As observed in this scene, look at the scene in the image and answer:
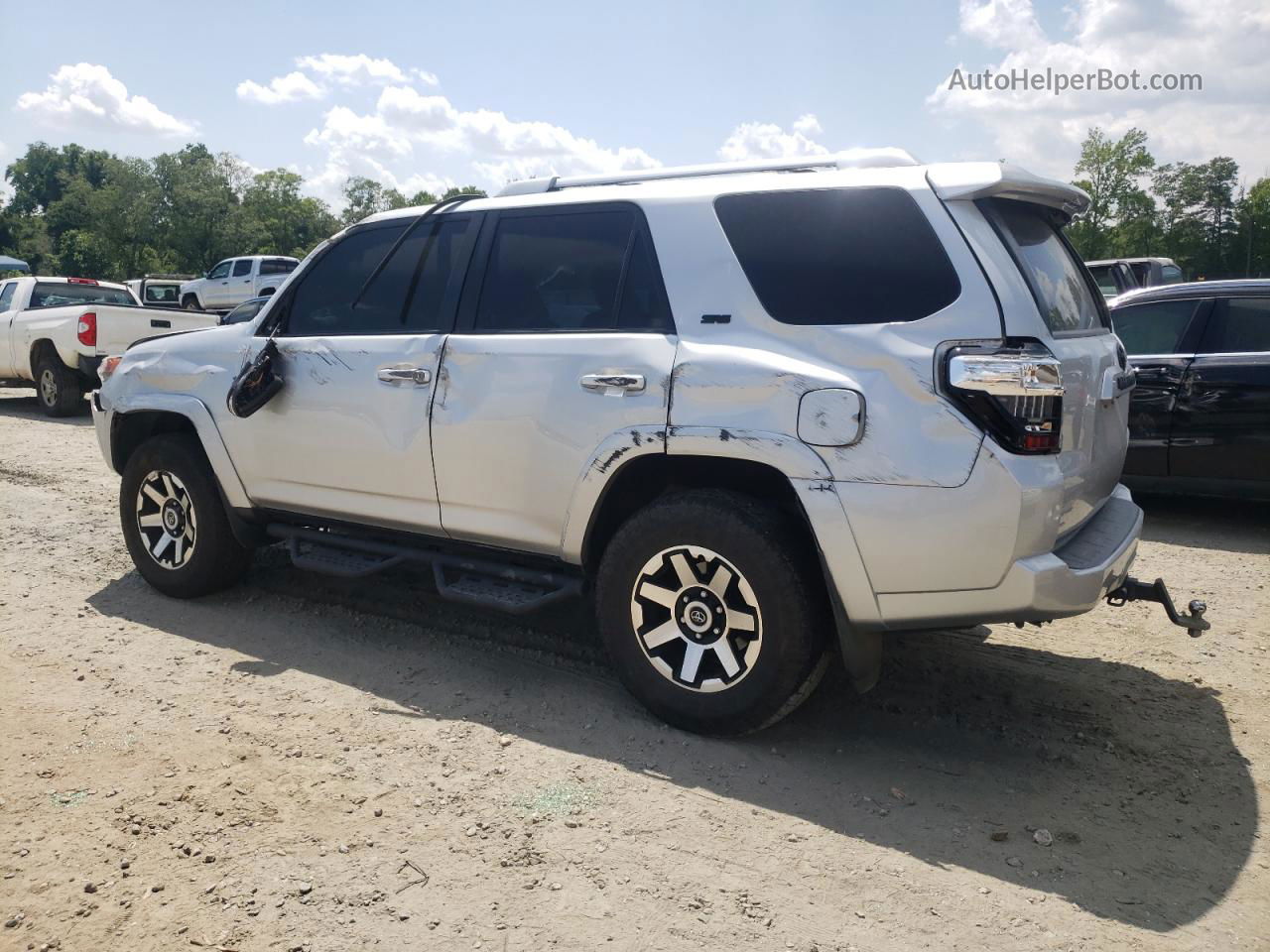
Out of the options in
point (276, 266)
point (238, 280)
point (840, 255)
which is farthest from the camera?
point (276, 266)

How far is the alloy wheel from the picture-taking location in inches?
138

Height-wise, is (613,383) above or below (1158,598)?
above

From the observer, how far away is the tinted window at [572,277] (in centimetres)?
383

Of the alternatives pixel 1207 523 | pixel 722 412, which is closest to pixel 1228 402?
pixel 1207 523

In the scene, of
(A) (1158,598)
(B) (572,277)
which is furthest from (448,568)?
(A) (1158,598)

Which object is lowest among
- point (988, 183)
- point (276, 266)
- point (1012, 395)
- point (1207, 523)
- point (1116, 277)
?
point (1207, 523)

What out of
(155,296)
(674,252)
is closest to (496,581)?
(674,252)

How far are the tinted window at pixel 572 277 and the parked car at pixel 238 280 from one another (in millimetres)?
25714

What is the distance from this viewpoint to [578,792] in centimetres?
332

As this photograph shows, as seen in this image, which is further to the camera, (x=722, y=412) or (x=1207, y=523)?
(x=1207, y=523)

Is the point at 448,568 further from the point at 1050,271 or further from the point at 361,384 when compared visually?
the point at 1050,271

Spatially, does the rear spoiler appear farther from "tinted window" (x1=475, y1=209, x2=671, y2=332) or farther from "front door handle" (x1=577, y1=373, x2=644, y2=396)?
"front door handle" (x1=577, y1=373, x2=644, y2=396)

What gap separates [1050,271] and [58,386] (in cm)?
1280

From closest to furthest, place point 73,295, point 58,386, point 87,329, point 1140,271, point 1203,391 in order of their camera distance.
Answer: point 1203,391, point 87,329, point 58,386, point 73,295, point 1140,271
